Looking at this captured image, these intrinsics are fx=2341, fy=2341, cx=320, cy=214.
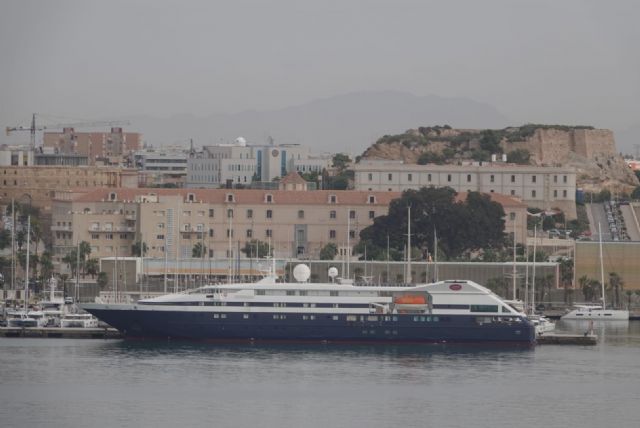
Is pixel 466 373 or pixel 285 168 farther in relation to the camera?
pixel 285 168

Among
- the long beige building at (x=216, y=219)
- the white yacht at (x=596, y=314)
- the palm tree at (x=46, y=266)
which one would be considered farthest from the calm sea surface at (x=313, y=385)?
the long beige building at (x=216, y=219)

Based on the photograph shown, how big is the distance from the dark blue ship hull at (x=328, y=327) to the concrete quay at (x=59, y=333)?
2259mm

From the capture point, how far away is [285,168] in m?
173

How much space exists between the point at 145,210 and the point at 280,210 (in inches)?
319

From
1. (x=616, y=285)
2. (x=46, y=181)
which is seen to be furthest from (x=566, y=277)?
(x=46, y=181)

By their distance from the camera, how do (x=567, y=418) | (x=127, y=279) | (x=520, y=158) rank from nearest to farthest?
(x=567, y=418)
(x=127, y=279)
(x=520, y=158)

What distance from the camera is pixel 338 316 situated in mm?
86312

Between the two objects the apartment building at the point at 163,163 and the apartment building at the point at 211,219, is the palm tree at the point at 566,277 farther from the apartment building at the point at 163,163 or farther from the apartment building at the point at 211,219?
the apartment building at the point at 163,163

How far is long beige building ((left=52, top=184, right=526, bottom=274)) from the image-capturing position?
119 metres

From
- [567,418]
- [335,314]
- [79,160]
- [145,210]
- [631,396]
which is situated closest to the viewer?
[567,418]

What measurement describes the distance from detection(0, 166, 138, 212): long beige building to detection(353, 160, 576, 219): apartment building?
15939 mm

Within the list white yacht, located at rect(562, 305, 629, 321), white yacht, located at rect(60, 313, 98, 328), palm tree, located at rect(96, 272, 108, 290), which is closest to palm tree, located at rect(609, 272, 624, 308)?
white yacht, located at rect(562, 305, 629, 321)

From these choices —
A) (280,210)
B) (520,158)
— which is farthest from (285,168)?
(280,210)

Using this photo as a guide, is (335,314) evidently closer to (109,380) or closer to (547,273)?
(109,380)
